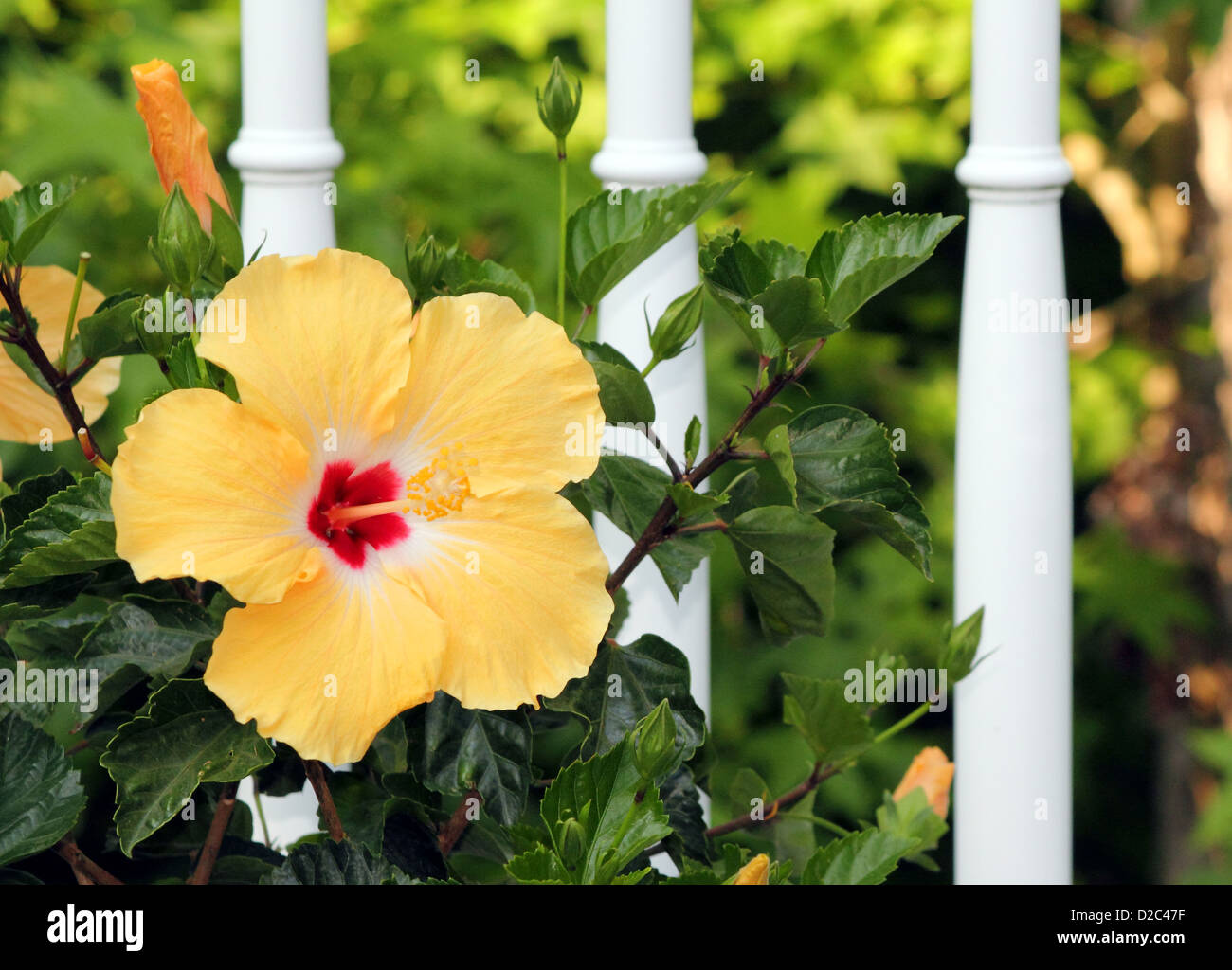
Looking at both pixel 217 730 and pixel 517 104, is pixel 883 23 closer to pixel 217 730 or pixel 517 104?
pixel 517 104

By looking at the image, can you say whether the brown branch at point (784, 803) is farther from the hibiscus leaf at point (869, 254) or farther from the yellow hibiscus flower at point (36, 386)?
the yellow hibiscus flower at point (36, 386)

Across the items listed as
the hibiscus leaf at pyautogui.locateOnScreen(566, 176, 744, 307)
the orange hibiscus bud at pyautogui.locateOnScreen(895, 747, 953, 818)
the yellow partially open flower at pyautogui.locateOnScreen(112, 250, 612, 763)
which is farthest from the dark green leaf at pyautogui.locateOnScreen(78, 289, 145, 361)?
the orange hibiscus bud at pyautogui.locateOnScreen(895, 747, 953, 818)

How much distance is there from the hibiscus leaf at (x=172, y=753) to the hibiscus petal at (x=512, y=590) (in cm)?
12

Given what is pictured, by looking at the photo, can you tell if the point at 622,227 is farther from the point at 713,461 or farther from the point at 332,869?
the point at 332,869

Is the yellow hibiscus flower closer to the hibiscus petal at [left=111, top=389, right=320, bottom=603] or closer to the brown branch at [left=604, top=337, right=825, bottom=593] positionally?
the hibiscus petal at [left=111, top=389, right=320, bottom=603]

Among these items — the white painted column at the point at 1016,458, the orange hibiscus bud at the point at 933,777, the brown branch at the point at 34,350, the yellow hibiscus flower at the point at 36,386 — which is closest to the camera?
the brown branch at the point at 34,350

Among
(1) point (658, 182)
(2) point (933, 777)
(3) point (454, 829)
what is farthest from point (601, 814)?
(1) point (658, 182)

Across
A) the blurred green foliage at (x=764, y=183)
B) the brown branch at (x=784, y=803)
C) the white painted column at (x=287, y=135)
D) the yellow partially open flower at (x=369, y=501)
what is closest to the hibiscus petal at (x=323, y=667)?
the yellow partially open flower at (x=369, y=501)

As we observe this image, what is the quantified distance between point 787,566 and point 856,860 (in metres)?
0.18

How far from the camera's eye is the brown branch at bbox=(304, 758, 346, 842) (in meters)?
0.80

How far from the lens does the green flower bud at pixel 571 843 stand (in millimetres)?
718

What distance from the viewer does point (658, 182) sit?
1.09m

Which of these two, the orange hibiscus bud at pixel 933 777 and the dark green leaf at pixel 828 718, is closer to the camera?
the dark green leaf at pixel 828 718
